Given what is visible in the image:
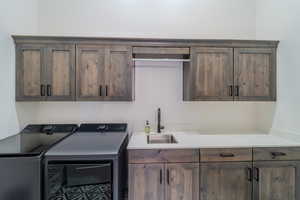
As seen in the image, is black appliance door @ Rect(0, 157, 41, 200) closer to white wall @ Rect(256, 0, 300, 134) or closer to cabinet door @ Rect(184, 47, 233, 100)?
cabinet door @ Rect(184, 47, 233, 100)

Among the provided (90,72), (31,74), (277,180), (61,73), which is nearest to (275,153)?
(277,180)

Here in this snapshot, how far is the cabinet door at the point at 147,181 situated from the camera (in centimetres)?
213

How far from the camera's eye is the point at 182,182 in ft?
7.09

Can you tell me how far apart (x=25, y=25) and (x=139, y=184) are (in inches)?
93.0

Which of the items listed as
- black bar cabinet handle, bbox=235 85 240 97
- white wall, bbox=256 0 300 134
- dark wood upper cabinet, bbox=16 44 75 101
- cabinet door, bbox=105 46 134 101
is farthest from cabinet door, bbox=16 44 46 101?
white wall, bbox=256 0 300 134

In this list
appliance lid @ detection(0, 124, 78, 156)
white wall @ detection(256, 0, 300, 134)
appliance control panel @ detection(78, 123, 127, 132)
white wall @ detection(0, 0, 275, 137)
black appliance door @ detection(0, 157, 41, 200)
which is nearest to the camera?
black appliance door @ detection(0, 157, 41, 200)

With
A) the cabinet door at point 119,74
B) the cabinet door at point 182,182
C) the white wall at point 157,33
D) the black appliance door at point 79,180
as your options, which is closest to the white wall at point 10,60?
the white wall at point 157,33

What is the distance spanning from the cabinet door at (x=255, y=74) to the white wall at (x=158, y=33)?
382mm

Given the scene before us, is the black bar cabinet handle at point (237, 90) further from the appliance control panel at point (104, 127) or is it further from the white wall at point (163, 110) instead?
the appliance control panel at point (104, 127)

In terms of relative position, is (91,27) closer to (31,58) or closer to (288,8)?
(31,58)

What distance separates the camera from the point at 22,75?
2.41m

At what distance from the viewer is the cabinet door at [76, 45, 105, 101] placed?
246 cm

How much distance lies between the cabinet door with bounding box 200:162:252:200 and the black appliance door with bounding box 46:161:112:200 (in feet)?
3.29

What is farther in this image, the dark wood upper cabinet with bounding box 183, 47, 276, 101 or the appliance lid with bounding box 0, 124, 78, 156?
the dark wood upper cabinet with bounding box 183, 47, 276, 101
